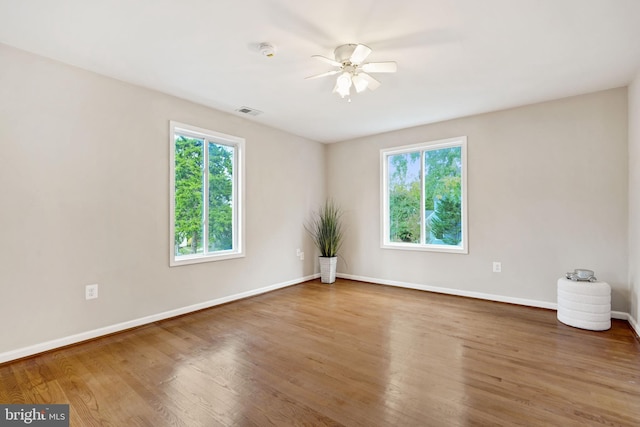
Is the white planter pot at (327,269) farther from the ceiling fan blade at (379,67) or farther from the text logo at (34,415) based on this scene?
the text logo at (34,415)

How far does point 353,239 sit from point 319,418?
3.77m

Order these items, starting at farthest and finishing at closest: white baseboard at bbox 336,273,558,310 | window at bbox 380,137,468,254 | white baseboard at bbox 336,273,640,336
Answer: window at bbox 380,137,468,254
white baseboard at bbox 336,273,558,310
white baseboard at bbox 336,273,640,336

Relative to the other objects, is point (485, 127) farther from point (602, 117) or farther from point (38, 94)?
point (38, 94)

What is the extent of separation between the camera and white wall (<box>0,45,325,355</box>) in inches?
95.9

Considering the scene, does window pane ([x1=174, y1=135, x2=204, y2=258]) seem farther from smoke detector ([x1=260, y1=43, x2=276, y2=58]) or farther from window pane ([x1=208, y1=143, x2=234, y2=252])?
smoke detector ([x1=260, y1=43, x2=276, y2=58])

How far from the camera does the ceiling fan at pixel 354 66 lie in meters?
2.40

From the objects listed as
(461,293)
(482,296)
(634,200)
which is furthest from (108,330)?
(634,200)

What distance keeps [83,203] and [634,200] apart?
528 centimetres

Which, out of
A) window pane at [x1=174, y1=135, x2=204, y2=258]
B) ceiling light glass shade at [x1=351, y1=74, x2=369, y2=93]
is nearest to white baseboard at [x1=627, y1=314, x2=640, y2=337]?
ceiling light glass shade at [x1=351, y1=74, x2=369, y2=93]

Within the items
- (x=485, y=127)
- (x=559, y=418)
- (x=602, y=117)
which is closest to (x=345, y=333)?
(x=559, y=418)

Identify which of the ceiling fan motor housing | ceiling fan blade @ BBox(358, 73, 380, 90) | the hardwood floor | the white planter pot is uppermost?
the ceiling fan motor housing

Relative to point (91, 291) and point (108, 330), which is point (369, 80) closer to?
point (91, 291)

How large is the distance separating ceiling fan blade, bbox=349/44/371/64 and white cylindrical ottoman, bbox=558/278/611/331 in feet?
10.0

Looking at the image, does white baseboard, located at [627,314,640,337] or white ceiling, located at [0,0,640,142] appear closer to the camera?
white ceiling, located at [0,0,640,142]
